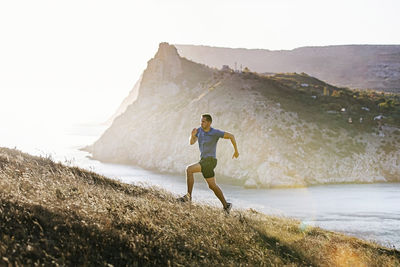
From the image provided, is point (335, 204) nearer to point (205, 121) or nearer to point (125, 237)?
point (205, 121)

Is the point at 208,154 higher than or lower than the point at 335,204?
higher

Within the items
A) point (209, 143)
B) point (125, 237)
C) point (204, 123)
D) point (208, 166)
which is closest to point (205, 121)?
point (204, 123)

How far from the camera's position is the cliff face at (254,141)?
1705 inches

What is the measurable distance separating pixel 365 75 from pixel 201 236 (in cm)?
21125

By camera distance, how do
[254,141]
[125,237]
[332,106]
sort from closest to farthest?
1. [125,237]
2. [254,141]
3. [332,106]

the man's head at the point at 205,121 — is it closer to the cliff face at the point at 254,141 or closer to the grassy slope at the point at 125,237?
the grassy slope at the point at 125,237

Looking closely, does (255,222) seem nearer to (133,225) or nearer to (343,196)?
(133,225)

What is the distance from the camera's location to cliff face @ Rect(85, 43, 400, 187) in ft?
142

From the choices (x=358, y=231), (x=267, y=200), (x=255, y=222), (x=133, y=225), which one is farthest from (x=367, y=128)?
(x=133, y=225)

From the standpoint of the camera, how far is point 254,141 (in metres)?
47.4

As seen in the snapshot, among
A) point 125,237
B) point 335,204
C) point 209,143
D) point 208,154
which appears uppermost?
point 209,143

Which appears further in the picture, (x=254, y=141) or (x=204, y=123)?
(x=254, y=141)

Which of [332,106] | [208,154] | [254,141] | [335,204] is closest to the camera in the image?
[208,154]

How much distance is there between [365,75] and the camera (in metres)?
190
